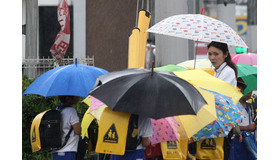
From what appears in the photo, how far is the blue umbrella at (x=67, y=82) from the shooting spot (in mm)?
6672

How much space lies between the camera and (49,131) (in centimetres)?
640

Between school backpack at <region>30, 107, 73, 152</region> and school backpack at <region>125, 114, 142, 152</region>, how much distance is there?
123 centimetres

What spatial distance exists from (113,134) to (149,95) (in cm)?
54

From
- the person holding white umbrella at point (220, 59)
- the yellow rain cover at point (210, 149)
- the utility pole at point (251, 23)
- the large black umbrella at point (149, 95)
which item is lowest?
the yellow rain cover at point (210, 149)

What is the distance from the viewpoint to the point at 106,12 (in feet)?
63.9

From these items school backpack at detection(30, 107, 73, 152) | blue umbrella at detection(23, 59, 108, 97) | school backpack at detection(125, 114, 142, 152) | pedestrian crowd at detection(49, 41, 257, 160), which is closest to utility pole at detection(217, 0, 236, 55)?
pedestrian crowd at detection(49, 41, 257, 160)

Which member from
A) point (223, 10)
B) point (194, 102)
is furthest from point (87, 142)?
point (223, 10)

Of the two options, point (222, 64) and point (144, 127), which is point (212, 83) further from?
point (144, 127)

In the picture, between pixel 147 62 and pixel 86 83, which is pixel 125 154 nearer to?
pixel 86 83

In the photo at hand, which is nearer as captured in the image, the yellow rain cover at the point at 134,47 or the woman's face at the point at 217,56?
the woman's face at the point at 217,56

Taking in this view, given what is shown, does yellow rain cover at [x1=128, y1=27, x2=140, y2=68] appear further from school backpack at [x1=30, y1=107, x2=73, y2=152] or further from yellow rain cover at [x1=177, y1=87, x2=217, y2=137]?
yellow rain cover at [x1=177, y1=87, x2=217, y2=137]

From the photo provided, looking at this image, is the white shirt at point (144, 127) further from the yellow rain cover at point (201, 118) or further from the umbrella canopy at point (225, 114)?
the umbrella canopy at point (225, 114)

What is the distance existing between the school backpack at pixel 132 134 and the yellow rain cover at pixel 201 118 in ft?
2.50

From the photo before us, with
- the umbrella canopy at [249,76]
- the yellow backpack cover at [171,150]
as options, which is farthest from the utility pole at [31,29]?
the yellow backpack cover at [171,150]
